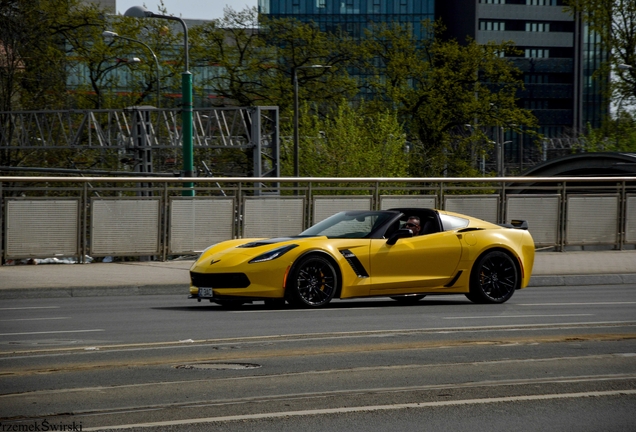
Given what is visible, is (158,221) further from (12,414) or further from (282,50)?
(282,50)

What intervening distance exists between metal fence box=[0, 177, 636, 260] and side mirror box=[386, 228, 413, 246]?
24.9 ft

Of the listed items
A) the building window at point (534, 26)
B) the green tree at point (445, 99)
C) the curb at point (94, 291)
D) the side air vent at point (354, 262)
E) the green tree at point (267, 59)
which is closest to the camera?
the side air vent at point (354, 262)

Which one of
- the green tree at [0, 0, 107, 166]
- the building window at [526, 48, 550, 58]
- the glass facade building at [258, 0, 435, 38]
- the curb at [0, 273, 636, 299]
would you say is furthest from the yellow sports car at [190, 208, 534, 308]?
the glass facade building at [258, 0, 435, 38]

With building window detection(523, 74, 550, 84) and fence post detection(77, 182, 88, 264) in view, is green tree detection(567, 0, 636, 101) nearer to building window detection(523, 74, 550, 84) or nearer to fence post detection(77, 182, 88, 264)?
fence post detection(77, 182, 88, 264)

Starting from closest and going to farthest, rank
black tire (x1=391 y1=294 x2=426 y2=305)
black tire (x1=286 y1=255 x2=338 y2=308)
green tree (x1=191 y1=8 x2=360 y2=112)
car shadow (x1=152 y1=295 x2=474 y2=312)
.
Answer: black tire (x1=286 y1=255 x2=338 y2=308)
car shadow (x1=152 y1=295 x2=474 y2=312)
black tire (x1=391 y1=294 x2=426 y2=305)
green tree (x1=191 y1=8 x2=360 y2=112)

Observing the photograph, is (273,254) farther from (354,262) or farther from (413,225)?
(413,225)

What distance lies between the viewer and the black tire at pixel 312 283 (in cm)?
1277

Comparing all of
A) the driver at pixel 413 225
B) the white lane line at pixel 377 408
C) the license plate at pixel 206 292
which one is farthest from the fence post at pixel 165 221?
the white lane line at pixel 377 408

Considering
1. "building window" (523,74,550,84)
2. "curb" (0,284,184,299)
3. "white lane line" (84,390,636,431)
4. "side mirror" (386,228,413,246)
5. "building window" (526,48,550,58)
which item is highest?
"building window" (526,48,550,58)

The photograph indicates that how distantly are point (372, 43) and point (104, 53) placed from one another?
17811 millimetres

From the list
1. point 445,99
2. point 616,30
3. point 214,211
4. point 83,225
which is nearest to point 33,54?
point 214,211

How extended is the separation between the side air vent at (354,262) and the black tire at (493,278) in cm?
170

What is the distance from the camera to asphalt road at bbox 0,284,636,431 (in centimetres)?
626

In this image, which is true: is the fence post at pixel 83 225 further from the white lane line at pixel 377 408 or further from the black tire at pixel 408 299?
the white lane line at pixel 377 408
